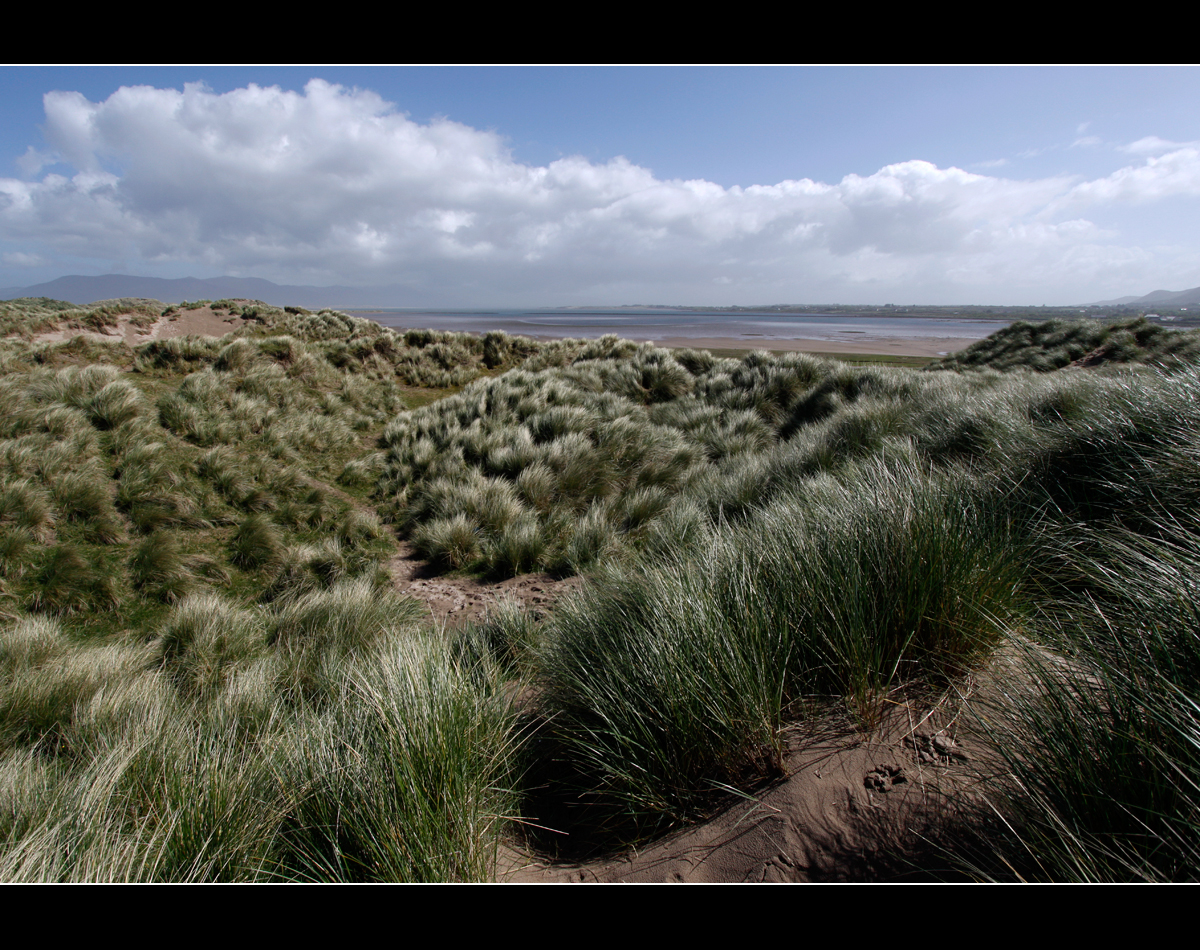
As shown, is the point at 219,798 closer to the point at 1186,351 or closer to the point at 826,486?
the point at 826,486

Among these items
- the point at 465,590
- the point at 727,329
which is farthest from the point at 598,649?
the point at 727,329

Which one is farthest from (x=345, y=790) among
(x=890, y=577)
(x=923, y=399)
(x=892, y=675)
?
(x=923, y=399)

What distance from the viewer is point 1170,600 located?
157cm

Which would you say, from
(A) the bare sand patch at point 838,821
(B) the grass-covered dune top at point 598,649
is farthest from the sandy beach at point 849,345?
(A) the bare sand patch at point 838,821

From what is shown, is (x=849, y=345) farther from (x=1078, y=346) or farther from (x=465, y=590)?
(x=465, y=590)

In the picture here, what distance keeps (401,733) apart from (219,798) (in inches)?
25.7

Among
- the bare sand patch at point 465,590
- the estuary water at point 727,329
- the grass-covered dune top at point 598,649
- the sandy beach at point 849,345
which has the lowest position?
the bare sand patch at point 465,590

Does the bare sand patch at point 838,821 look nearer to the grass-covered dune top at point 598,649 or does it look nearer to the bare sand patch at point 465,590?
the grass-covered dune top at point 598,649

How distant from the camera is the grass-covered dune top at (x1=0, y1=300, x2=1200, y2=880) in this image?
1.48 meters

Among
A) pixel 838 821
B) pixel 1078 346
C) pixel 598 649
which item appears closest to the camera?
pixel 838 821

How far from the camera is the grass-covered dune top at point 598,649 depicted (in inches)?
58.4

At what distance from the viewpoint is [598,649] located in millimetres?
2555

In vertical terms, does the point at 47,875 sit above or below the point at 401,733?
below
